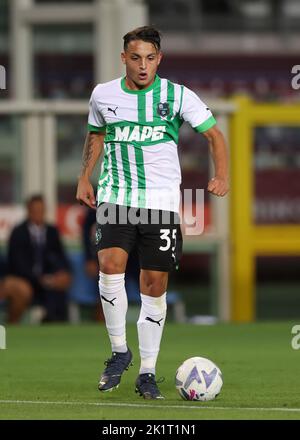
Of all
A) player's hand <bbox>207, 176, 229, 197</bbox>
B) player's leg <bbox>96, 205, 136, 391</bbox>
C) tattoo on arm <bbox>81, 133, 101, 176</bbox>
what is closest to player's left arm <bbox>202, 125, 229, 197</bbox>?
player's hand <bbox>207, 176, 229, 197</bbox>

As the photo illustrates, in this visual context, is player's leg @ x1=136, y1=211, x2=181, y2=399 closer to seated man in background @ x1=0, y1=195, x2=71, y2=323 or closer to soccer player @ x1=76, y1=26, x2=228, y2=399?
soccer player @ x1=76, y1=26, x2=228, y2=399

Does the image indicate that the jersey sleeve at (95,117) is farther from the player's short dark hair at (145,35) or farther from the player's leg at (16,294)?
the player's leg at (16,294)

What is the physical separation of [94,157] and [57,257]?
7441 millimetres

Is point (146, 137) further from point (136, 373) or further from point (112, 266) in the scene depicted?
point (136, 373)

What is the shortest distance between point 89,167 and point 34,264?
7405 millimetres

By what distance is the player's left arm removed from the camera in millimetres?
8141

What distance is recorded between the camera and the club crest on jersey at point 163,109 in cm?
834

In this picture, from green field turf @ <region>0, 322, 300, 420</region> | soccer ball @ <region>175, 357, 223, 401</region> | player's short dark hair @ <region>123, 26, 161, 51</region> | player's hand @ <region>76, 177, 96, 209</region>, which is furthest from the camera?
player's hand @ <region>76, 177, 96, 209</region>

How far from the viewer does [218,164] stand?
328 inches

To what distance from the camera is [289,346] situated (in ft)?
40.8

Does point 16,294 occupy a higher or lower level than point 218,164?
lower

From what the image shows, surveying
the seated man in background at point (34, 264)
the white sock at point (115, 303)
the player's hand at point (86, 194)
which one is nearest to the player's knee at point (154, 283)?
the white sock at point (115, 303)

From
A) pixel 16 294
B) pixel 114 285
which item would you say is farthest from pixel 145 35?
pixel 16 294

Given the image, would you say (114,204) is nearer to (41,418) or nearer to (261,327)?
(41,418)
